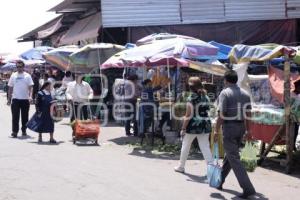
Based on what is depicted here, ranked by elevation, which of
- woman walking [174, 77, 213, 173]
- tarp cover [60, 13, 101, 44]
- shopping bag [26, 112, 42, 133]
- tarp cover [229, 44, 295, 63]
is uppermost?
tarp cover [60, 13, 101, 44]

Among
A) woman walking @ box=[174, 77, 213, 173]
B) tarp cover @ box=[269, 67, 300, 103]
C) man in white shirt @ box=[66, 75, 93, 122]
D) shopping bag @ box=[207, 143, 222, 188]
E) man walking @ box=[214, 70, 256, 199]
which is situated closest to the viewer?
man walking @ box=[214, 70, 256, 199]

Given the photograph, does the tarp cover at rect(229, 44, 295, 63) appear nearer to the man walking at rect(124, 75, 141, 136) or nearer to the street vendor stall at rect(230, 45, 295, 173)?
the street vendor stall at rect(230, 45, 295, 173)

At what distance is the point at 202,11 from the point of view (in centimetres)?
2220

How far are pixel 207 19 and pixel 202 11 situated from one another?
402 mm

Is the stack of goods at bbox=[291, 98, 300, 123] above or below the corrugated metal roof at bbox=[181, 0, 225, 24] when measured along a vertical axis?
below

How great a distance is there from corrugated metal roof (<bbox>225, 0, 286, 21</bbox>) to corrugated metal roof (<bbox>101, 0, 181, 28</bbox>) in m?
2.27

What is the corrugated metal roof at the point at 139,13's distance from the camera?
21.8 meters

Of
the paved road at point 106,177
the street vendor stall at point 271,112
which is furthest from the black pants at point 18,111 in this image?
the street vendor stall at point 271,112

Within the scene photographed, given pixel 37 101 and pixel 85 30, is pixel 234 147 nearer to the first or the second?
pixel 37 101

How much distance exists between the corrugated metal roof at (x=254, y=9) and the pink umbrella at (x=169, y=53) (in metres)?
10.6

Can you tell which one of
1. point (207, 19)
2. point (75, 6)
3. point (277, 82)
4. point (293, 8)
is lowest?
point (277, 82)

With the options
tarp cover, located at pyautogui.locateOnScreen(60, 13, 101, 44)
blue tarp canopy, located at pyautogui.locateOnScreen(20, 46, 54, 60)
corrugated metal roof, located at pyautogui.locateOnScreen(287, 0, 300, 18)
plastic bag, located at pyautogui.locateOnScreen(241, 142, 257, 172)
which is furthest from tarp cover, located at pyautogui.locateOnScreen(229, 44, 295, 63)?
blue tarp canopy, located at pyautogui.locateOnScreen(20, 46, 54, 60)

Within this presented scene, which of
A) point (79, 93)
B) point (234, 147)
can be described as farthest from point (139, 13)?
A: point (234, 147)

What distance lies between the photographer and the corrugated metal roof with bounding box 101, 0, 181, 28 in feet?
71.6
